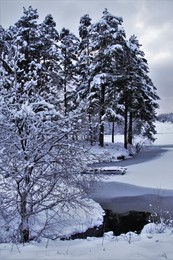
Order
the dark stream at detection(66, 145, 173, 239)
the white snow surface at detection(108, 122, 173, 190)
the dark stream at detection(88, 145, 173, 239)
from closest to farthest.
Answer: the dark stream at detection(66, 145, 173, 239) < the dark stream at detection(88, 145, 173, 239) < the white snow surface at detection(108, 122, 173, 190)

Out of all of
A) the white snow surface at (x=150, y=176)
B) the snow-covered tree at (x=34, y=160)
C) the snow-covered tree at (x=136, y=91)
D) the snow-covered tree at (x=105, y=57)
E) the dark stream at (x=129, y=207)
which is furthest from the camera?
the snow-covered tree at (x=136, y=91)

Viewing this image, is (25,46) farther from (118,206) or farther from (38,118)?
(38,118)

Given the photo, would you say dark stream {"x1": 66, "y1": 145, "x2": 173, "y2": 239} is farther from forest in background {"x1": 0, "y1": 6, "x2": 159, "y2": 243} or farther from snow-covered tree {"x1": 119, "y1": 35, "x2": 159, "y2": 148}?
snow-covered tree {"x1": 119, "y1": 35, "x2": 159, "y2": 148}

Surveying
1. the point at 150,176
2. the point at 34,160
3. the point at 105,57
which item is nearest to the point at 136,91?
the point at 105,57

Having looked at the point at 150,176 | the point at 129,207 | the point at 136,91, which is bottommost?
the point at 129,207

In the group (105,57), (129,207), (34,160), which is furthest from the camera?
(105,57)

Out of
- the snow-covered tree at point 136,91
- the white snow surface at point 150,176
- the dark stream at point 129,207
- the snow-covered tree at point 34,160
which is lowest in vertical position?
the dark stream at point 129,207

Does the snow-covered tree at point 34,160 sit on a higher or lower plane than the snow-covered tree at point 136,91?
lower

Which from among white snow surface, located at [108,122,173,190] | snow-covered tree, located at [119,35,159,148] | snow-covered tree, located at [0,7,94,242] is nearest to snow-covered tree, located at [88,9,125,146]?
snow-covered tree, located at [119,35,159,148]

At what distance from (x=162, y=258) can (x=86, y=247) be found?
63.2 inches

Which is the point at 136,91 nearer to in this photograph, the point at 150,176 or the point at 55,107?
the point at 150,176

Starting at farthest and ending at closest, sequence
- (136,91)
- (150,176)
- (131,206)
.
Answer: (136,91), (150,176), (131,206)

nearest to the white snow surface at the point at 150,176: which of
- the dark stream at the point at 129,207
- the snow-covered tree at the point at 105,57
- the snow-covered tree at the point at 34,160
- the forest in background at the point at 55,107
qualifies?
the dark stream at the point at 129,207

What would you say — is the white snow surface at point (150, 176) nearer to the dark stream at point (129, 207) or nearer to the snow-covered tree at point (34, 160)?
the dark stream at point (129, 207)
